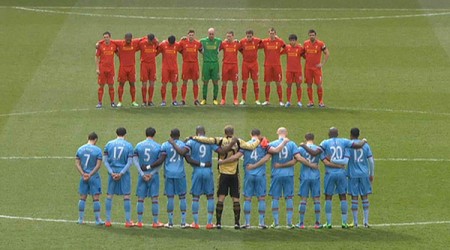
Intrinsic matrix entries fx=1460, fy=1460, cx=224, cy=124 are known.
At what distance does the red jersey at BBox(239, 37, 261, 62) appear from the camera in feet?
132

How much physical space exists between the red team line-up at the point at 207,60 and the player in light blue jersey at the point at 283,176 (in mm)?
10046

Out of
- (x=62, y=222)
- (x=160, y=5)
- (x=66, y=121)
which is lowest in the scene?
(x=62, y=222)

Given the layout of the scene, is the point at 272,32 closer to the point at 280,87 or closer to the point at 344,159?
the point at 280,87

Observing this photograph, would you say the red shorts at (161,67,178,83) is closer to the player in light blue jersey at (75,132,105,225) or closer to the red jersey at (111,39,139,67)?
the red jersey at (111,39,139,67)

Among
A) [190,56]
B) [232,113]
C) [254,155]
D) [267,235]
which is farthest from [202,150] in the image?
[190,56]

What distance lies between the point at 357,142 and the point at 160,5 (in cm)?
2312

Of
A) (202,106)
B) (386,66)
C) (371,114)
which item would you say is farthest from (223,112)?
(386,66)

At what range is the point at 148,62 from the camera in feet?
132

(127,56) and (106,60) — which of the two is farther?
(127,56)

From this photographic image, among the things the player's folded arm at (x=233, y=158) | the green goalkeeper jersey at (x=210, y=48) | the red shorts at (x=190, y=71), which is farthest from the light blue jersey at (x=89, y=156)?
the green goalkeeper jersey at (x=210, y=48)

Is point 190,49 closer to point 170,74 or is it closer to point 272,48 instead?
point 170,74

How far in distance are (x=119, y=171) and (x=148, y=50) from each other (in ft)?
34.1

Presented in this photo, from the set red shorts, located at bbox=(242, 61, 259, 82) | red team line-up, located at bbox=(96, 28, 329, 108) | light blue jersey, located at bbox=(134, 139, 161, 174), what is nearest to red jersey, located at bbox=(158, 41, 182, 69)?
red team line-up, located at bbox=(96, 28, 329, 108)

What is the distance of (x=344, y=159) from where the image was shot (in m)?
30.2
